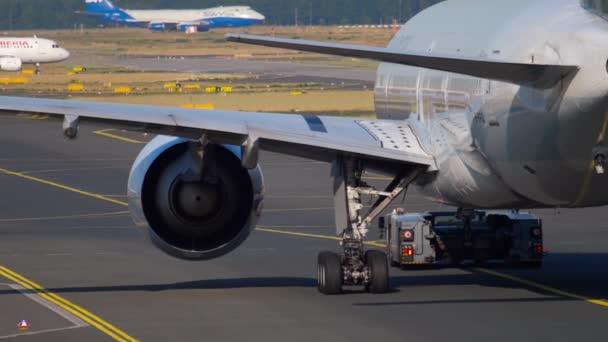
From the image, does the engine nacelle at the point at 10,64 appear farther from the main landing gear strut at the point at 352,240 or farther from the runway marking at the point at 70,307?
the main landing gear strut at the point at 352,240

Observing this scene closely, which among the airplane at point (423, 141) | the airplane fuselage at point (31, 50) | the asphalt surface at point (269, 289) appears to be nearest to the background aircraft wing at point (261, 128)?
the airplane at point (423, 141)

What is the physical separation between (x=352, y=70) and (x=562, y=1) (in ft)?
398

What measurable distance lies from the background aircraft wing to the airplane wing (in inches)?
121

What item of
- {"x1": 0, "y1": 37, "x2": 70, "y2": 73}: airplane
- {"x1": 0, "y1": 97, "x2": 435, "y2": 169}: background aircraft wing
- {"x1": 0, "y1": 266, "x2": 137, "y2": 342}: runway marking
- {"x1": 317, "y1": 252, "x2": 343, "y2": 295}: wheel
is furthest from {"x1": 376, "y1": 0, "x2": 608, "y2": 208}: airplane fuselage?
{"x1": 0, "y1": 37, "x2": 70, "y2": 73}: airplane

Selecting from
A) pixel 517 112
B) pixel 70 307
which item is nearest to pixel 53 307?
pixel 70 307

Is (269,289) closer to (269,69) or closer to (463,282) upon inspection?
(463,282)

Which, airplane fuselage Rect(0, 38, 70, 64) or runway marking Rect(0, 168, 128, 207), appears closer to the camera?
runway marking Rect(0, 168, 128, 207)

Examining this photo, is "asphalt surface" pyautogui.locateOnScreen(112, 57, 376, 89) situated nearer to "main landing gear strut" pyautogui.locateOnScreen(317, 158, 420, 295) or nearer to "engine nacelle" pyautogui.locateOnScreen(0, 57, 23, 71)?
"engine nacelle" pyautogui.locateOnScreen(0, 57, 23, 71)

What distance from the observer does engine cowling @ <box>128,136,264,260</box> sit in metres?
24.3

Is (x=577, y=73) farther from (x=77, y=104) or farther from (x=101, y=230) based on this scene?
(x=101, y=230)

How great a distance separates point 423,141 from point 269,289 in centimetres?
372

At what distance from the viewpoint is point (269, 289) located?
25516mm

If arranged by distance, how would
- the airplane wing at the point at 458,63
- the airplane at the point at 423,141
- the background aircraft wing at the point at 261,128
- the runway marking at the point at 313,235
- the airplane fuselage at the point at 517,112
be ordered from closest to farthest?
the airplane fuselage at the point at 517,112
the airplane wing at the point at 458,63
the airplane at the point at 423,141
the background aircraft wing at the point at 261,128
the runway marking at the point at 313,235

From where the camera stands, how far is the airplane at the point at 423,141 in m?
19.9
